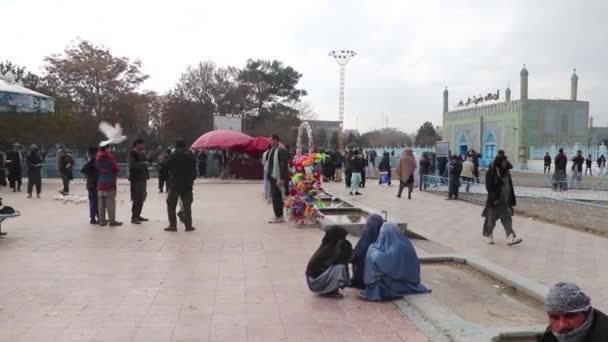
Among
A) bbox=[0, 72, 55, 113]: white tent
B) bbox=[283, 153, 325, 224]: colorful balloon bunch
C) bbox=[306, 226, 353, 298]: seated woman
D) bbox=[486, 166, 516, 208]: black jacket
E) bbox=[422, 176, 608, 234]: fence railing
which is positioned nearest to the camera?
bbox=[306, 226, 353, 298]: seated woman

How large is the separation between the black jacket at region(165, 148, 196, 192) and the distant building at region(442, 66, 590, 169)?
115 feet

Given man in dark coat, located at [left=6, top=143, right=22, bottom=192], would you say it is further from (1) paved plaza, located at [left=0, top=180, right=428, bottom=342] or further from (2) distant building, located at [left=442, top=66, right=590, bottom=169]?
(2) distant building, located at [left=442, top=66, right=590, bottom=169]

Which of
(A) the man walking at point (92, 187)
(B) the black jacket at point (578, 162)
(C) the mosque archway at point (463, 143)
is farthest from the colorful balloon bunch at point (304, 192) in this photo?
(C) the mosque archway at point (463, 143)

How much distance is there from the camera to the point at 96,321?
4668 mm

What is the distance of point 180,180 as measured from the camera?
946cm

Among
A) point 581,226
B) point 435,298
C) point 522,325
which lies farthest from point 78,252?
point 581,226

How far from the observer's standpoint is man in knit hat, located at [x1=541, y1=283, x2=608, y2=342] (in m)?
2.31

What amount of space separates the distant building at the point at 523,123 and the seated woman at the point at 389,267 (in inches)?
1465

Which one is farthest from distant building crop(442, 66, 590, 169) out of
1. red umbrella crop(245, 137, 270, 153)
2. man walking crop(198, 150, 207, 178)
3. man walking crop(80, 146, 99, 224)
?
man walking crop(80, 146, 99, 224)

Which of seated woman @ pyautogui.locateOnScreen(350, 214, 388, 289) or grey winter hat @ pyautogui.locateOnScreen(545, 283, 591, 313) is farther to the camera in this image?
seated woman @ pyautogui.locateOnScreen(350, 214, 388, 289)

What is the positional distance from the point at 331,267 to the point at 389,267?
596mm

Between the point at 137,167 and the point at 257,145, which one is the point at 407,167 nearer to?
the point at 137,167

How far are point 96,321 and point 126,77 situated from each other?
34268mm

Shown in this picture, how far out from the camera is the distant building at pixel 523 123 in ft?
137
